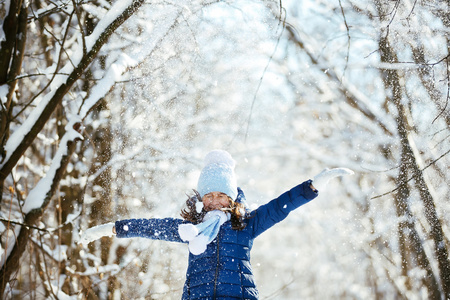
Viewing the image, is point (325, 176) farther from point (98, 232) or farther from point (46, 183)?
point (46, 183)

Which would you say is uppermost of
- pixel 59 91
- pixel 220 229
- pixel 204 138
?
pixel 204 138

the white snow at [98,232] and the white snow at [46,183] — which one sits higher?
the white snow at [46,183]

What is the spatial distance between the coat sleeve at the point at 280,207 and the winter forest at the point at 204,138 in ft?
Result: 1.06

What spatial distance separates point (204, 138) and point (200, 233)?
19.3 feet

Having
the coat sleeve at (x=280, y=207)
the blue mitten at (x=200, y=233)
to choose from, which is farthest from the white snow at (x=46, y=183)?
the coat sleeve at (x=280, y=207)

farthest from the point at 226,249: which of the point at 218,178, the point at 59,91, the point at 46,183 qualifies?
the point at 59,91

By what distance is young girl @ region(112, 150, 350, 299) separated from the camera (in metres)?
2.44

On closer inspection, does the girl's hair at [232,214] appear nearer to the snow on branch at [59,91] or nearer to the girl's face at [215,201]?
the girl's face at [215,201]

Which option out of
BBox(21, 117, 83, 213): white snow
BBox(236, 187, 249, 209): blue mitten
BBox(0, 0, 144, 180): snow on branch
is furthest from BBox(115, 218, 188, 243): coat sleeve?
BBox(0, 0, 144, 180): snow on branch

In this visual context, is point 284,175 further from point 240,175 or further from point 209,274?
point 209,274

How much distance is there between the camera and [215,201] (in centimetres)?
278

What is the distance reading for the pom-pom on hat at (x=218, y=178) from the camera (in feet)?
9.17

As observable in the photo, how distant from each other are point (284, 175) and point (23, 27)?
7.50 m

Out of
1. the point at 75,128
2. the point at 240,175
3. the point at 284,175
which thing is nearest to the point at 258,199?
the point at 240,175
